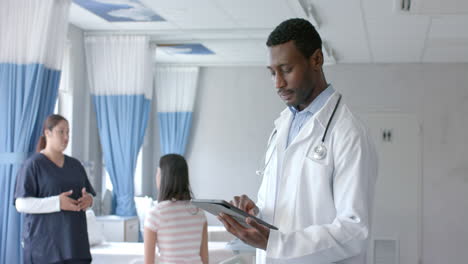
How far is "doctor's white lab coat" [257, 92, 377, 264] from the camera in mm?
1721

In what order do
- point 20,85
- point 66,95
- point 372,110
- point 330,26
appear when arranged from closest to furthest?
point 20,85, point 330,26, point 66,95, point 372,110

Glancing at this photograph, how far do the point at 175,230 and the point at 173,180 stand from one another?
36cm

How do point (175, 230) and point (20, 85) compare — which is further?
point (20, 85)

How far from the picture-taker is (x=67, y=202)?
14.0 ft

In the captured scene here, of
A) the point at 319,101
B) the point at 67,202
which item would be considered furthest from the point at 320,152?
the point at 67,202

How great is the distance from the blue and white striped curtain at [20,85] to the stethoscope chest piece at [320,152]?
11.5 ft

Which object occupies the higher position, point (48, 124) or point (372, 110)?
point (372, 110)

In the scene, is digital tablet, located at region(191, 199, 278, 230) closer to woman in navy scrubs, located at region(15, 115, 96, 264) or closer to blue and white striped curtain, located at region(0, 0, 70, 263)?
woman in navy scrubs, located at region(15, 115, 96, 264)

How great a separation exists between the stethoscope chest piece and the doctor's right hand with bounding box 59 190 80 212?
2846mm

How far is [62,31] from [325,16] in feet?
9.35

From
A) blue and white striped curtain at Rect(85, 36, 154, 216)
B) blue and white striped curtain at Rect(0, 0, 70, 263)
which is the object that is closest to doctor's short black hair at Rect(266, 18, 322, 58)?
blue and white striped curtain at Rect(0, 0, 70, 263)

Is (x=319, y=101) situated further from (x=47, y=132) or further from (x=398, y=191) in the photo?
(x=398, y=191)

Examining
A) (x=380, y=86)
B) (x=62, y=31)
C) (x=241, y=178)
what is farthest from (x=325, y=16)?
(x=241, y=178)

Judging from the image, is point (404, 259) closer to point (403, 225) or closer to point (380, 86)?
point (403, 225)
